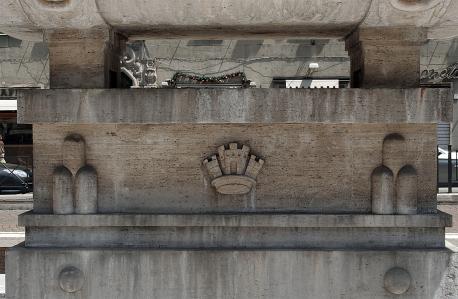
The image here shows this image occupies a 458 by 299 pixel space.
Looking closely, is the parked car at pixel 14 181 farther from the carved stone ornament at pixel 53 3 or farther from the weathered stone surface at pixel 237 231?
the carved stone ornament at pixel 53 3

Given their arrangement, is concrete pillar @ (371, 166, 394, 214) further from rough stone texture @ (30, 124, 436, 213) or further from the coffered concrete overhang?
the coffered concrete overhang

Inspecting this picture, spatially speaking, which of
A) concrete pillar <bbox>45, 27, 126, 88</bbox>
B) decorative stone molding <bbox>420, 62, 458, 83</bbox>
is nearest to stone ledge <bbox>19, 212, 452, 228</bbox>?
concrete pillar <bbox>45, 27, 126, 88</bbox>

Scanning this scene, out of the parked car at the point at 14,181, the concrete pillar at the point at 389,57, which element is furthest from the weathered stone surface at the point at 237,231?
the parked car at the point at 14,181

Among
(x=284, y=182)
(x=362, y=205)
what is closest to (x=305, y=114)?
(x=284, y=182)

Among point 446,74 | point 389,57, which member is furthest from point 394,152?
point 446,74

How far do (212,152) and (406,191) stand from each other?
1.65 meters

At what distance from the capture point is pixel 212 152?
184 inches

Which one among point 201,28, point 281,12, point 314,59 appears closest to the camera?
point 281,12

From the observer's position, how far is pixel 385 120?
4.51m

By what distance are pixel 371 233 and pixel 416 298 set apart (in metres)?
0.64

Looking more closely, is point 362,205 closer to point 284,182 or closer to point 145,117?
point 284,182

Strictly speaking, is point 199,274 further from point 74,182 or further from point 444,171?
point 444,171

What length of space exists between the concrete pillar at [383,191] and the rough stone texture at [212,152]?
71 mm

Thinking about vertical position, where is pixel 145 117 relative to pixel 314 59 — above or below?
below
